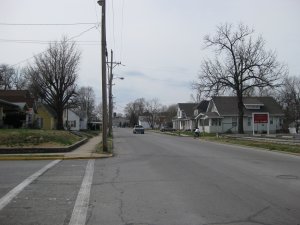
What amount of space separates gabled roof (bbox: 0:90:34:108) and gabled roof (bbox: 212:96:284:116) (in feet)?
103

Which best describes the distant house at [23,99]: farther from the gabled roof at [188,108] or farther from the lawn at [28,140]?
the gabled roof at [188,108]

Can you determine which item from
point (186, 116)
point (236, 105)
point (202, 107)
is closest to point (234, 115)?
point (236, 105)

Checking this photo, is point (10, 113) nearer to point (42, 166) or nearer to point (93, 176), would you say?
point (42, 166)

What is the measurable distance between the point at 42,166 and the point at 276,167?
8.83 metres

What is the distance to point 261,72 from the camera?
59594 mm

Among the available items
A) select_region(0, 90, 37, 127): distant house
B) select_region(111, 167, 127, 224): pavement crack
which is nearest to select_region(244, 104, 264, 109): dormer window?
select_region(0, 90, 37, 127): distant house

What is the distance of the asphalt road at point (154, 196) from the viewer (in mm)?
8570

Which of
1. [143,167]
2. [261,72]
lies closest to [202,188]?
[143,167]

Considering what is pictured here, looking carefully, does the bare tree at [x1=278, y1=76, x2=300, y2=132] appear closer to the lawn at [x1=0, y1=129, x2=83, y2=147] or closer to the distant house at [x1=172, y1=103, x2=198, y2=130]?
the distant house at [x1=172, y1=103, x2=198, y2=130]

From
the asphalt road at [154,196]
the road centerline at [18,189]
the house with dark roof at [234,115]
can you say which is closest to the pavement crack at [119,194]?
the asphalt road at [154,196]

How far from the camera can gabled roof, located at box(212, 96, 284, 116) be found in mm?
78625

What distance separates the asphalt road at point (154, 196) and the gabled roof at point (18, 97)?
43.6m

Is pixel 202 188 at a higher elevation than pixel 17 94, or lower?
lower

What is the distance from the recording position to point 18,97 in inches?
2355
